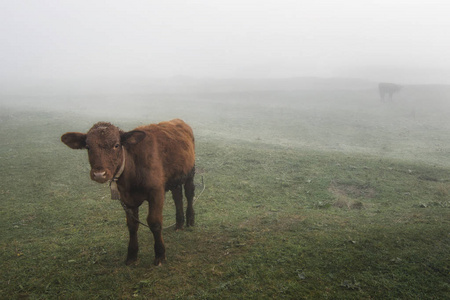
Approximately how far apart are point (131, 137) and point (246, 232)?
3.85m

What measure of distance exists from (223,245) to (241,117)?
117ft

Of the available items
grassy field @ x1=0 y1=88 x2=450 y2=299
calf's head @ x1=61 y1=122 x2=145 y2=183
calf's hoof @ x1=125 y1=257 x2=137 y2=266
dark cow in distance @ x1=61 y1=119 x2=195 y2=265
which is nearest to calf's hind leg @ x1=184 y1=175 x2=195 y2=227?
grassy field @ x1=0 y1=88 x2=450 y2=299

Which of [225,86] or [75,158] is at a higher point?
[225,86]

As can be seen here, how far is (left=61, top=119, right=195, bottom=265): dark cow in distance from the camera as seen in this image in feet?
14.5

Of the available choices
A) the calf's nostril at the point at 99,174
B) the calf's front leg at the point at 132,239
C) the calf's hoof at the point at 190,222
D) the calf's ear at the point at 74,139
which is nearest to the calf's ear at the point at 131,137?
the calf's ear at the point at 74,139

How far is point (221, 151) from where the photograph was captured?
16.5 meters

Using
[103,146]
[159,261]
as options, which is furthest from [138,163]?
[159,261]

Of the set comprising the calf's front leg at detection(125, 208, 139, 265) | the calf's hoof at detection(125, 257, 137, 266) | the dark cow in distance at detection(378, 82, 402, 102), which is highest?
the dark cow in distance at detection(378, 82, 402, 102)

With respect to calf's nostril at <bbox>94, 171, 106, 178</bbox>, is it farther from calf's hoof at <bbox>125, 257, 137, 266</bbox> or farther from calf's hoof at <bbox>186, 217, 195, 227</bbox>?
calf's hoof at <bbox>186, 217, 195, 227</bbox>

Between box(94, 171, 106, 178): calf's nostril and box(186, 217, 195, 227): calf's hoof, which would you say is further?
box(186, 217, 195, 227): calf's hoof

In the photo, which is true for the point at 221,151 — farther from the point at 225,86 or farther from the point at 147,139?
the point at 225,86

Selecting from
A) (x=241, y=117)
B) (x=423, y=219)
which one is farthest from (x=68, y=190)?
(x=241, y=117)

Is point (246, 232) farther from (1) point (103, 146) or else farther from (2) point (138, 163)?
(1) point (103, 146)

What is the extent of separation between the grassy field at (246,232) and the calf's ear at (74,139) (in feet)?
8.24
